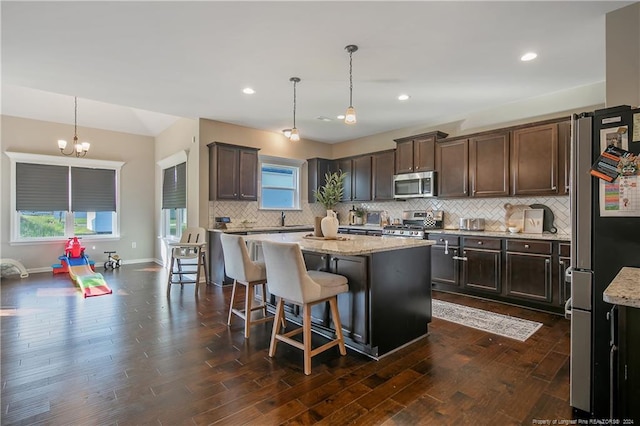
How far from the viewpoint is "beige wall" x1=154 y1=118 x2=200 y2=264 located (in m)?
5.55

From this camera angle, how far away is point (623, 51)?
93.0 inches

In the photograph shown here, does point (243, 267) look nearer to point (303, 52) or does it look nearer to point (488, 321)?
point (303, 52)

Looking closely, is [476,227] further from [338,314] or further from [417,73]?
[338,314]

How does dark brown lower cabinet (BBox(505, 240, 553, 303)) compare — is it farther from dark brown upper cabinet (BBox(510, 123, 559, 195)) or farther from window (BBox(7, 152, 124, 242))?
window (BBox(7, 152, 124, 242))

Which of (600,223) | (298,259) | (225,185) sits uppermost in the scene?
(225,185)

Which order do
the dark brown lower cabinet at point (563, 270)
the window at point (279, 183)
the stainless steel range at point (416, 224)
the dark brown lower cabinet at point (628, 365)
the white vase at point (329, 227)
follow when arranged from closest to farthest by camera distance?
the dark brown lower cabinet at point (628, 365) → the white vase at point (329, 227) → the dark brown lower cabinet at point (563, 270) → the stainless steel range at point (416, 224) → the window at point (279, 183)

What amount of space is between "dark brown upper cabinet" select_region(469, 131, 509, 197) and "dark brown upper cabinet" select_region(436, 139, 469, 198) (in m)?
0.09

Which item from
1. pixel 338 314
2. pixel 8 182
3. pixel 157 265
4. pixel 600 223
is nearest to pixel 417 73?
pixel 600 223

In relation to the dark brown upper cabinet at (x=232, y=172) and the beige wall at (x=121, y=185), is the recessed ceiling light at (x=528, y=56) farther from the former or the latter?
the beige wall at (x=121, y=185)

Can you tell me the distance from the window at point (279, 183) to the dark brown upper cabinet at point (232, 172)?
0.55 meters

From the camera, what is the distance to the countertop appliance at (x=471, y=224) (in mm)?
4918

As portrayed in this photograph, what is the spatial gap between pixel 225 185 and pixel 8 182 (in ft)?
13.9

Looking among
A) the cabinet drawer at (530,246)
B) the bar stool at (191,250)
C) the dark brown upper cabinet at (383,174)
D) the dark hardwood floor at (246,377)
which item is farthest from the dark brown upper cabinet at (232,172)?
the cabinet drawer at (530,246)

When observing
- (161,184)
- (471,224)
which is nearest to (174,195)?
(161,184)
